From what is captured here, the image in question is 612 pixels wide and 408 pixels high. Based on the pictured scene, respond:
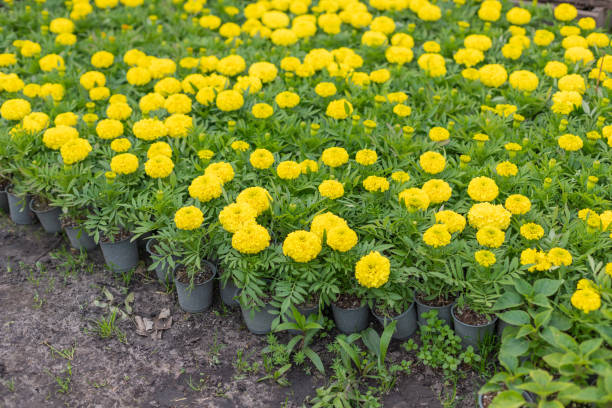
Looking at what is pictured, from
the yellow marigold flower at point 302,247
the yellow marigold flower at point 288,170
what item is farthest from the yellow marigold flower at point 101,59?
the yellow marigold flower at point 302,247

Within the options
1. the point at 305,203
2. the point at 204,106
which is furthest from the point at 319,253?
the point at 204,106

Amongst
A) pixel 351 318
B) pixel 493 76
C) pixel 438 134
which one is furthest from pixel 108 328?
pixel 493 76

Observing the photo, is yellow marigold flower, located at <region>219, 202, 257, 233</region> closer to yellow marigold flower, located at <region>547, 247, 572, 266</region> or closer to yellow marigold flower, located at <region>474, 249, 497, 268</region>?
yellow marigold flower, located at <region>474, 249, 497, 268</region>

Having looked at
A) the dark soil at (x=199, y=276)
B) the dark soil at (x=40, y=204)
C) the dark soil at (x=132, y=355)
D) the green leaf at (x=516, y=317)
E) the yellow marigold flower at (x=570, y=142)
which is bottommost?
the dark soil at (x=132, y=355)

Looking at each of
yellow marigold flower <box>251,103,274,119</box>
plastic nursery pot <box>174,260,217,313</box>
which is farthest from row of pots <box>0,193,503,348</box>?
yellow marigold flower <box>251,103,274,119</box>

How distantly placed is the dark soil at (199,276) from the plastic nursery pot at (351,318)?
2.66 feet

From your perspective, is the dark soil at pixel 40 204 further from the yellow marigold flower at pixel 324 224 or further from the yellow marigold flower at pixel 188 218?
the yellow marigold flower at pixel 324 224

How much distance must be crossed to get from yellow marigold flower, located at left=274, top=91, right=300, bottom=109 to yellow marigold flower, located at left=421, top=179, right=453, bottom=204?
1.34m

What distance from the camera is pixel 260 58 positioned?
16.5 ft

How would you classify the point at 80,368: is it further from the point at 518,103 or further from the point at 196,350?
the point at 518,103

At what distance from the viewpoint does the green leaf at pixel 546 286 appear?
9.39 ft

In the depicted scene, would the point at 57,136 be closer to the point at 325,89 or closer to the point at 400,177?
the point at 325,89

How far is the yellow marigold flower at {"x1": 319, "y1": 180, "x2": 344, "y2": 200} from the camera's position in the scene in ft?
11.2

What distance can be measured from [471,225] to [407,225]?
1.17ft
